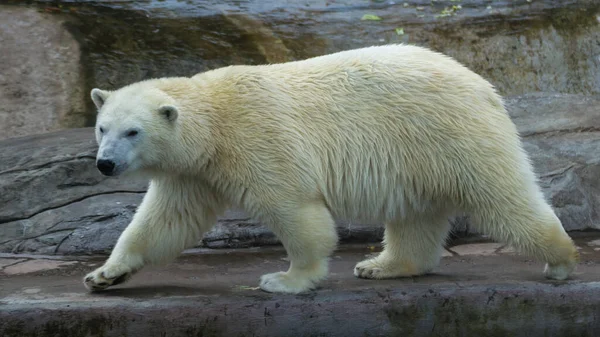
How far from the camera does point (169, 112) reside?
4.27 metres

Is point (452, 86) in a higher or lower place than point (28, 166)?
higher

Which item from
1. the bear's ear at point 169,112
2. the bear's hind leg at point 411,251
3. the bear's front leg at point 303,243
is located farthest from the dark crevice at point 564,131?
the bear's ear at point 169,112

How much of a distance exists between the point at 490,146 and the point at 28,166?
3.39 metres

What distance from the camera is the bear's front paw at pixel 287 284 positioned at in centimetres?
438

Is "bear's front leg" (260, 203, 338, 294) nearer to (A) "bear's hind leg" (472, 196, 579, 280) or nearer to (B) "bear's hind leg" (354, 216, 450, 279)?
(B) "bear's hind leg" (354, 216, 450, 279)

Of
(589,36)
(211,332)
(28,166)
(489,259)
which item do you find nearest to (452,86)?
(489,259)

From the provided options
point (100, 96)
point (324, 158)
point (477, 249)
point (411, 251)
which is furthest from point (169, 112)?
point (477, 249)

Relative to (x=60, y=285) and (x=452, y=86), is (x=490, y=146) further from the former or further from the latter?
(x=60, y=285)

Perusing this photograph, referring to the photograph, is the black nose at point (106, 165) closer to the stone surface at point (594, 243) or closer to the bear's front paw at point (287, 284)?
the bear's front paw at point (287, 284)

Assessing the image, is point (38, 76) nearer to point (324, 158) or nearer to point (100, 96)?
point (100, 96)

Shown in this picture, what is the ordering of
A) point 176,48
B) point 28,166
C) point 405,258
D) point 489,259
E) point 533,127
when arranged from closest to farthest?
point 405,258 < point 489,259 < point 28,166 < point 533,127 < point 176,48

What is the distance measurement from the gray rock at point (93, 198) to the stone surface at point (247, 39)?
156cm

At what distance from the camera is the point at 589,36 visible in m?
9.09

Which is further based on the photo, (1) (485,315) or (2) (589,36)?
A: (2) (589,36)
